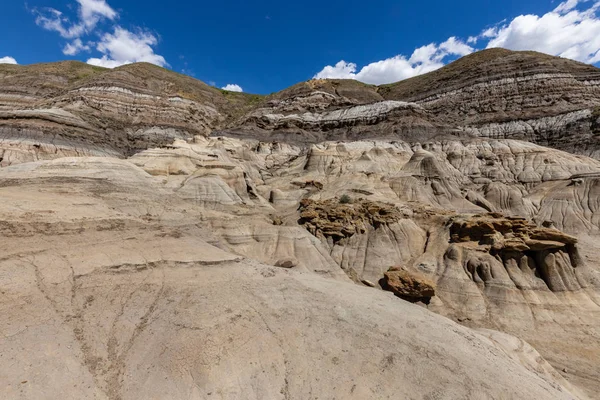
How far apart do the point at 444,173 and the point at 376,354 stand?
28.0 metres

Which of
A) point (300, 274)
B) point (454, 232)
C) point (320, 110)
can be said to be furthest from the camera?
point (320, 110)

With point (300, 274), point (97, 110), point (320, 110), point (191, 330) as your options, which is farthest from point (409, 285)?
point (97, 110)

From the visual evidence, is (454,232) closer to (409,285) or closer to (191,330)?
(409,285)

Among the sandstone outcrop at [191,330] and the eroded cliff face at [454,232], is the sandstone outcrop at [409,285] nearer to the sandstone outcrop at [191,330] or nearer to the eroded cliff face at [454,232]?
the eroded cliff face at [454,232]

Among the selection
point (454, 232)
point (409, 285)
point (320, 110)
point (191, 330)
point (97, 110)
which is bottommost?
point (409, 285)

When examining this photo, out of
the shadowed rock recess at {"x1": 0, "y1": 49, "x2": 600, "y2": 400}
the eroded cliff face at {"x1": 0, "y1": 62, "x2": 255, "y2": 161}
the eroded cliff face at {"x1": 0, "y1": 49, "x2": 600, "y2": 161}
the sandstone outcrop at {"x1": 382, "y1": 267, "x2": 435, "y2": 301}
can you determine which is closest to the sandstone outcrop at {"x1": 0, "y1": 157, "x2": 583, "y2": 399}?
the shadowed rock recess at {"x1": 0, "y1": 49, "x2": 600, "y2": 400}

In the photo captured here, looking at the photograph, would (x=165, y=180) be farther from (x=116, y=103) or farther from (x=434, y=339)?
→ (x=116, y=103)

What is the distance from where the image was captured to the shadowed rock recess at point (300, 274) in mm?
6016

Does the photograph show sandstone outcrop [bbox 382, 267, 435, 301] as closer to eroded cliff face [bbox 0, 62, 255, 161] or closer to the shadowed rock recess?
the shadowed rock recess

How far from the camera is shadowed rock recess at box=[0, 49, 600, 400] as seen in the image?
237 inches

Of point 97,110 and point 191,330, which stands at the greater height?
point 97,110

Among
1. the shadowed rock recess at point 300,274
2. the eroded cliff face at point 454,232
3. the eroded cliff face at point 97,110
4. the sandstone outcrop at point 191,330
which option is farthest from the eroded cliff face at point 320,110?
the sandstone outcrop at point 191,330

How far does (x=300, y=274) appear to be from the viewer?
34.6ft

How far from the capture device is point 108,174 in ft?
45.3
